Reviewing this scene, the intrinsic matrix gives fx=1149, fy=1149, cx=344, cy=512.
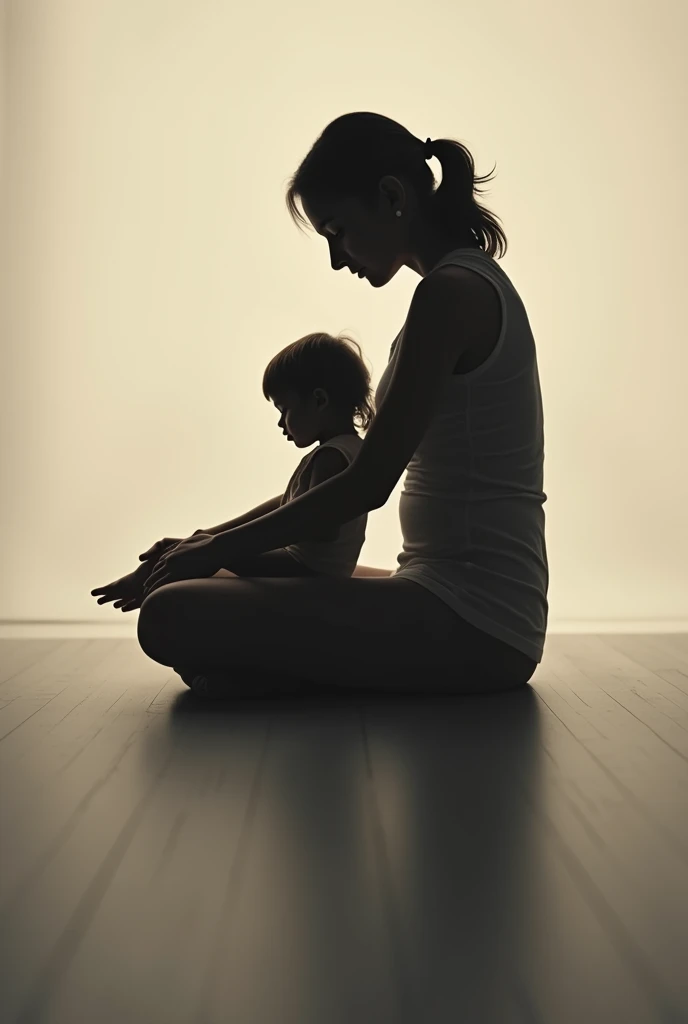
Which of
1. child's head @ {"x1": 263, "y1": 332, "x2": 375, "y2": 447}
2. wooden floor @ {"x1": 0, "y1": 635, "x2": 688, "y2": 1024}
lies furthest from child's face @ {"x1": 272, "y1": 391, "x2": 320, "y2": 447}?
wooden floor @ {"x1": 0, "y1": 635, "x2": 688, "y2": 1024}

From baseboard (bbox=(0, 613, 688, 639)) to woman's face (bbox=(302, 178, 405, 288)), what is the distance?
1.39 meters

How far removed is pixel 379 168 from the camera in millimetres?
1887

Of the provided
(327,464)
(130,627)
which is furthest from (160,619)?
(130,627)

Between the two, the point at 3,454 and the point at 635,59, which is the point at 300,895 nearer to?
the point at 3,454

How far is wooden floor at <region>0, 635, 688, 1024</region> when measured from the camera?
788 millimetres

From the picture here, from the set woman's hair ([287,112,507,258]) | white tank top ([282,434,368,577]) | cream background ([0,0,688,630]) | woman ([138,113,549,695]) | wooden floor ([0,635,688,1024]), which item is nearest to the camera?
wooden floor ([0,635,688,1024])

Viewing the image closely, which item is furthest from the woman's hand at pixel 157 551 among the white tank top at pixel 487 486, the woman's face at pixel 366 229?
the woman's face at pixel 366 229

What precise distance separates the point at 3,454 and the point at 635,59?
2253 millimetres

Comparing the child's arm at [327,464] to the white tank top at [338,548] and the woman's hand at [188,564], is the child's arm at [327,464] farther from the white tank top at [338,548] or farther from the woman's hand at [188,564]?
the woman's hand at [188,564]

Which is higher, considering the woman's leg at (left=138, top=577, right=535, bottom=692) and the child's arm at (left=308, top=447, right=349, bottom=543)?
the child's arm at (left=308, top=447, right=349, bottom=543)

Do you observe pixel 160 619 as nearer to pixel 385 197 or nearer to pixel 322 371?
pixel 322 371

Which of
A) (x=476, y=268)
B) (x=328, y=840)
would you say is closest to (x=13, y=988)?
(x=328, y=840)

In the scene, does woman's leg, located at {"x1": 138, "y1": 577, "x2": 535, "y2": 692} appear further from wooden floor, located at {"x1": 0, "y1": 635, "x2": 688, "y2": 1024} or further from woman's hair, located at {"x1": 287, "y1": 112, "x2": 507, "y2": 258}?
woman's hair, located at {"x1": 287, "y1": 112, "x2": 507, "y2": 258}

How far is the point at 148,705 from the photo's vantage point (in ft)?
6.30
